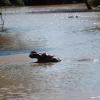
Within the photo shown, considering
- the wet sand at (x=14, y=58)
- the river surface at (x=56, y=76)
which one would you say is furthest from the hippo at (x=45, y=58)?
the wet sand at (x=14, y=58)

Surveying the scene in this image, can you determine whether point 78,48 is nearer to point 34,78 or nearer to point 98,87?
point 34,78

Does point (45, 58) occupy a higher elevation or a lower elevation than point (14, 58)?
higher

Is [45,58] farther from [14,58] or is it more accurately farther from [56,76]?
[56,76]

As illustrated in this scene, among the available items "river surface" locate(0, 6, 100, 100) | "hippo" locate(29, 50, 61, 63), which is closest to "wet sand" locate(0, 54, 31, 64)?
"river surface" locate(0, 6, 100, 100)

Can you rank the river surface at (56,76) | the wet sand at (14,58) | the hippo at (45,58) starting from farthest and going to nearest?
the wet sand at (14,58), the hippo at (45,58), the river surface at (56,76)

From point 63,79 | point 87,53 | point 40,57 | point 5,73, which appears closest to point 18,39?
point 87,53

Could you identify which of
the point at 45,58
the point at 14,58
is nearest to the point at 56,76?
the point at 45,58

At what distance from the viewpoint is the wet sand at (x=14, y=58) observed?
1848 cm

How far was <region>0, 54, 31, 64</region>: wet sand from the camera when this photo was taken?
18484mm

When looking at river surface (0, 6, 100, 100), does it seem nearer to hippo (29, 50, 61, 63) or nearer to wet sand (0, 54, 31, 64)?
hippo (29, 50, 61, 63)

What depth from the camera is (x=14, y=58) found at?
63.6 ft

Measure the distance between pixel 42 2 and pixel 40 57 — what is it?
7757 cm

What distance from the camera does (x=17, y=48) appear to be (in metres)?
23.3

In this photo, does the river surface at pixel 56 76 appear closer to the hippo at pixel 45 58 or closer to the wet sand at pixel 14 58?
the hippo at pixel 45 58
